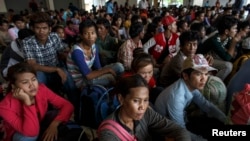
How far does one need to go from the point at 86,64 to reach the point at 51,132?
2.53 feet

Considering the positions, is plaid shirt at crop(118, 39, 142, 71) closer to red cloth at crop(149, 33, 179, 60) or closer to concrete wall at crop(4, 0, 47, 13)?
red cloth at crop(149, 33, 179, 60)

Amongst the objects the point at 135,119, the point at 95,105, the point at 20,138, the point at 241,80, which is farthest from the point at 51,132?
the point at 241,80

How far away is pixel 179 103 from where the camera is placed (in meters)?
1.48

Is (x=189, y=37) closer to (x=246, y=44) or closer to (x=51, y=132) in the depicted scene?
(x=246, y=44)

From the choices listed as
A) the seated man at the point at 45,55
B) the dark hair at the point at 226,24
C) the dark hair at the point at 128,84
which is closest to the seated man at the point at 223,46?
the dark hair at the point at 226,24

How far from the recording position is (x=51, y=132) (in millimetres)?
1396

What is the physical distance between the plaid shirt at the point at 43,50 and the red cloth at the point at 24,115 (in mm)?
748

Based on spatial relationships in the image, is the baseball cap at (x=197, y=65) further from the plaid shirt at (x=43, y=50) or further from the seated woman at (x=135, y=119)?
the plaid shirt at (x=43, y=50)

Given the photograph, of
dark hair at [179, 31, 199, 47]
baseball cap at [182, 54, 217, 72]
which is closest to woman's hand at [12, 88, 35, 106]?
baseball cap at [182, 54, 217, 72]

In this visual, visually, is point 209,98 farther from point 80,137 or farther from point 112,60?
point 112,60

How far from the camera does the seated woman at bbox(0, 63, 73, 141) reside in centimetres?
134

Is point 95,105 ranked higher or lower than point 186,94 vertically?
lower

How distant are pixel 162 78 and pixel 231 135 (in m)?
1.14

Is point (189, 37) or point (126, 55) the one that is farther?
point (126, 55)
